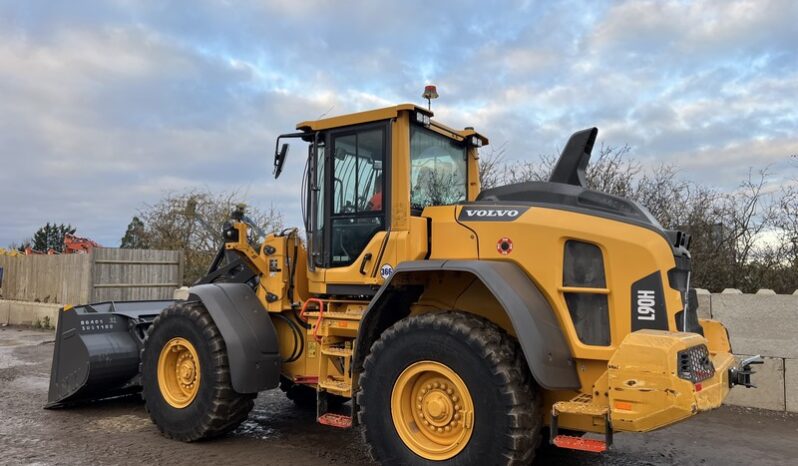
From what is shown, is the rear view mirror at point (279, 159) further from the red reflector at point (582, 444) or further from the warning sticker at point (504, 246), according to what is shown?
the red reflector at point (582, 444)

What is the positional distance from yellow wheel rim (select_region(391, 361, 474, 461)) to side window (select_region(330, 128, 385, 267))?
51.3 inches

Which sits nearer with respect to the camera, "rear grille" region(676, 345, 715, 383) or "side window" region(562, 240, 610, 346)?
"rear grille" region(676, 345, 715, 383)

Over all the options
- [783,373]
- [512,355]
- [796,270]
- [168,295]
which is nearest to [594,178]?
[796,270]

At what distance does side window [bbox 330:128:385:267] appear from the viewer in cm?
511

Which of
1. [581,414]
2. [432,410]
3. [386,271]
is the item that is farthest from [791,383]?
[386,271]

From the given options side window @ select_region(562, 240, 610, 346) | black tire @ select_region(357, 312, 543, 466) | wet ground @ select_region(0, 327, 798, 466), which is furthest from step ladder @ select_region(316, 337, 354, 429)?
side window @ select_region(562, 240, 610, 346)

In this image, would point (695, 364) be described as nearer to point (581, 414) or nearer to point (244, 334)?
point (581, 414)

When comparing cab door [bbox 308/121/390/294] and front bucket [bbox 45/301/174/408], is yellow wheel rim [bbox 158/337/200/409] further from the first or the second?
cab door [bbox 308/121/390/294]

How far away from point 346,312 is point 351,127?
157cm

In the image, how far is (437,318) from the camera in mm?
4242

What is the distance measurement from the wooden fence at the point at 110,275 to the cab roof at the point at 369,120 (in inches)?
419

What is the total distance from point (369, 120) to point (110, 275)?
452 inches

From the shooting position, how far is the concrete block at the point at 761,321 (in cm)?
702

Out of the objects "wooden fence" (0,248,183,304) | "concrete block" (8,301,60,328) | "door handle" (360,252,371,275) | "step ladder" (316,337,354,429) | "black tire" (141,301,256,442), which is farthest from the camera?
"concrete block" (8,301,60,328)
